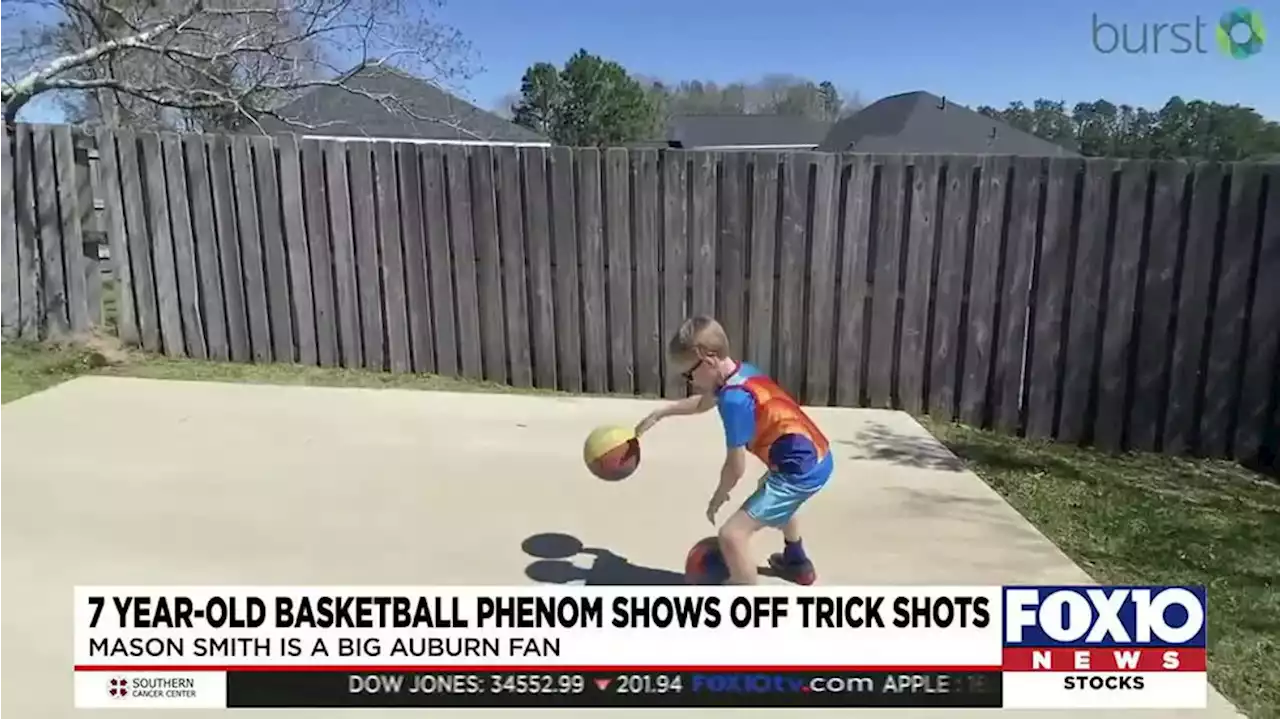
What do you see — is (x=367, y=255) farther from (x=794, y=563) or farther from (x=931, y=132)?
(x=931, y=132)

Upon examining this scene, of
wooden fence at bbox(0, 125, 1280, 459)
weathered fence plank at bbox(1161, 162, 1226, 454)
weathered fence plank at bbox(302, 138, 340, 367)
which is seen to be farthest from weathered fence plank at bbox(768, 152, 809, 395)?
weathered fence plank at bbox(302, 138, 340, 367)

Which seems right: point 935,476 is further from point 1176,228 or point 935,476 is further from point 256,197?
point 256,197

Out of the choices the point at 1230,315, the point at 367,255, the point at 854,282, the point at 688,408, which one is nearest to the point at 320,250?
the point at 367,255

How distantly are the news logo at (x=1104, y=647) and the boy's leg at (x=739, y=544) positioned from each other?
0.88 meters

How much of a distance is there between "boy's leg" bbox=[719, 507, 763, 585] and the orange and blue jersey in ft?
0.60

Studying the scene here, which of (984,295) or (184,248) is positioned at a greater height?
(184,248)

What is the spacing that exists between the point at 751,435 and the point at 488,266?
3935 mm

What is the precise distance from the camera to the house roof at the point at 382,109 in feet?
36.8

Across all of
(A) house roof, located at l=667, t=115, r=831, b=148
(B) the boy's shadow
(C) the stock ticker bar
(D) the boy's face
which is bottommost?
(C) the stock ticker bar

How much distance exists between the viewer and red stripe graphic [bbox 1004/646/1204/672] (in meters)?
3.19

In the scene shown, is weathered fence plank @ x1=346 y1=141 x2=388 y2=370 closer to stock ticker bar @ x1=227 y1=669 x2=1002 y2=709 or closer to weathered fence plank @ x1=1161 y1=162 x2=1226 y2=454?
stock ticker bar @ x1=227 y1=669 x2=1002 y2=709

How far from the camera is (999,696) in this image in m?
3.11

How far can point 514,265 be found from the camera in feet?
22.4

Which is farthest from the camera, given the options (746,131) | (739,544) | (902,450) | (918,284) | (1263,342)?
(746,131)
